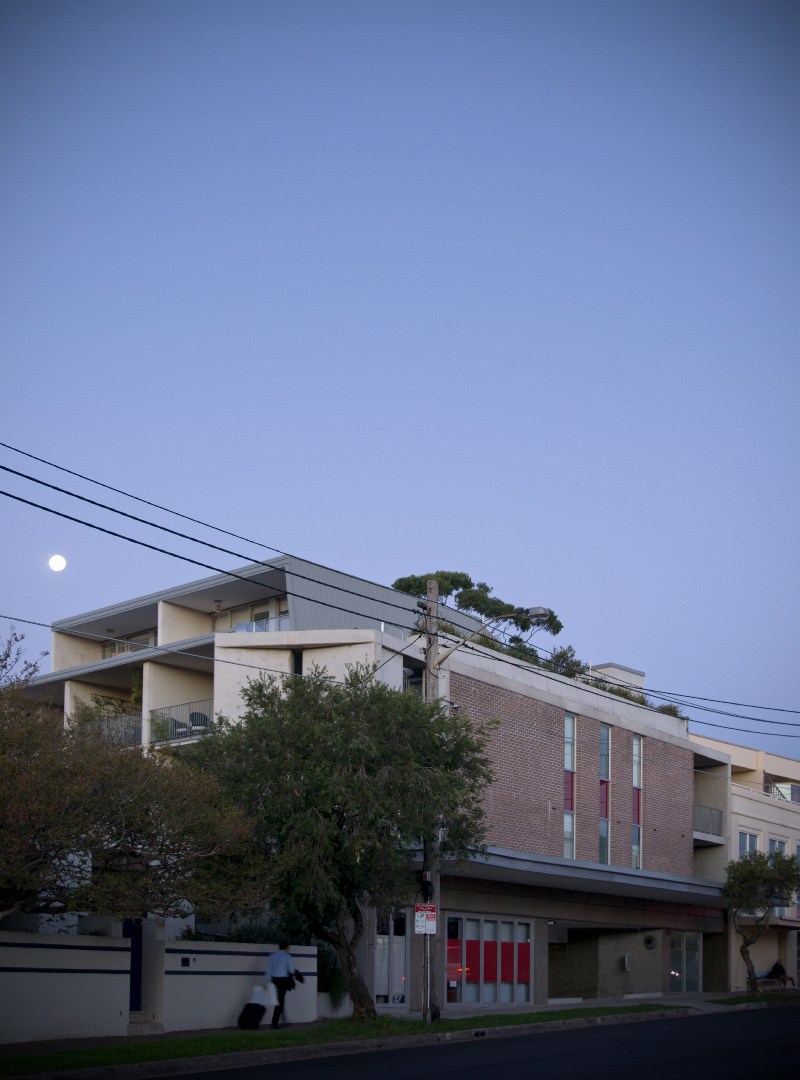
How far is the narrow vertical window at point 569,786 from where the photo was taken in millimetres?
36906

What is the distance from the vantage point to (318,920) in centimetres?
2389

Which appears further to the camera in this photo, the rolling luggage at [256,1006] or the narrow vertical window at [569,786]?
the narrow vertical window at [569,786]

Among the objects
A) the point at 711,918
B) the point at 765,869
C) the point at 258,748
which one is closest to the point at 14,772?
the point at 258,748

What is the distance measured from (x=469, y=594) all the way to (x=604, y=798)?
28.7 meters

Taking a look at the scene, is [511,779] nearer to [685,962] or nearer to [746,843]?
[685,962]

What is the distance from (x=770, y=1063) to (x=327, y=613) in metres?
22.1

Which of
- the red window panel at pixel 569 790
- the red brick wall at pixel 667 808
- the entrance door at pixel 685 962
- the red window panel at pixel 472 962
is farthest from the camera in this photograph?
the entrance door at pixel 685 962

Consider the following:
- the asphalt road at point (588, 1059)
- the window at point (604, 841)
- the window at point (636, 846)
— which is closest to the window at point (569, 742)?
the window at point (604, 841)

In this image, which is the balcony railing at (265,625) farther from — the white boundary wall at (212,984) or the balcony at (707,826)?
the balcony at (707,826)

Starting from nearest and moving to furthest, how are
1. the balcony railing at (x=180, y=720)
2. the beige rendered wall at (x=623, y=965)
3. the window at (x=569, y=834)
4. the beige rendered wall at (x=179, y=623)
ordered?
the balcony railing at (x=180, y=720), the window at (x=569, y=834), the beige rendered wall at (x=179, y=623), the beige rendered wall at (x=623, y=965)

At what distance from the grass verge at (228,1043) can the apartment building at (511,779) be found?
570 cm

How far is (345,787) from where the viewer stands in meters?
22.1

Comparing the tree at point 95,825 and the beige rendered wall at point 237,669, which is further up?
the beige rendered wall at point 237,669

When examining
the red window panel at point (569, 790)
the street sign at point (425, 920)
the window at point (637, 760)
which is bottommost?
the street sign at point (425, 920)
